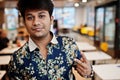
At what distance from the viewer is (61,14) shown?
1659 centimetres

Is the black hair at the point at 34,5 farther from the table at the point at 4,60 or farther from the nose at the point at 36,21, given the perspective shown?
the table at the point at 4,60

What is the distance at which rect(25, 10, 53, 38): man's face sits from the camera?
111 cm

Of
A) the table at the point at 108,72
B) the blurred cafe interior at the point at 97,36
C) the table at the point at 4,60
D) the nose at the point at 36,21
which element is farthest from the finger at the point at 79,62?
the table at the point at 4,60

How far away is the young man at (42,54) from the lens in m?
1.12

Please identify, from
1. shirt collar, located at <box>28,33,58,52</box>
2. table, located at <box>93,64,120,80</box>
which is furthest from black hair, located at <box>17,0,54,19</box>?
table, located at <box>93,64,120,80</box>

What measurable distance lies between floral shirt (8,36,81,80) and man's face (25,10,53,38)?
0.10m

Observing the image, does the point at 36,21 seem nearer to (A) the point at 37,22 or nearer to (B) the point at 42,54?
(A) the point at 37,22

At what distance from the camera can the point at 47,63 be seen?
113 centimetres

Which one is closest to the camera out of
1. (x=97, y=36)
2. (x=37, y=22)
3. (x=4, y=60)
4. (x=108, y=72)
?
(x=37, y=22)

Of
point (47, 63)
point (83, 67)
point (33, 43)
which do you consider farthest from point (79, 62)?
point (33, 43)

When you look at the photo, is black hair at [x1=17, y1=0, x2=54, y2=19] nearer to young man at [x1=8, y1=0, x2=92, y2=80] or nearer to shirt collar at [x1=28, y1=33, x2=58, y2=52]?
young man at [x1=8, y1=0, x2=92, y2=80]

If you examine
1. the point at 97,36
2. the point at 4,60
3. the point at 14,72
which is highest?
the point at 14,72

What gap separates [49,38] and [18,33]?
8.03 meters

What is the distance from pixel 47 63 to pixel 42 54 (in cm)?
7
